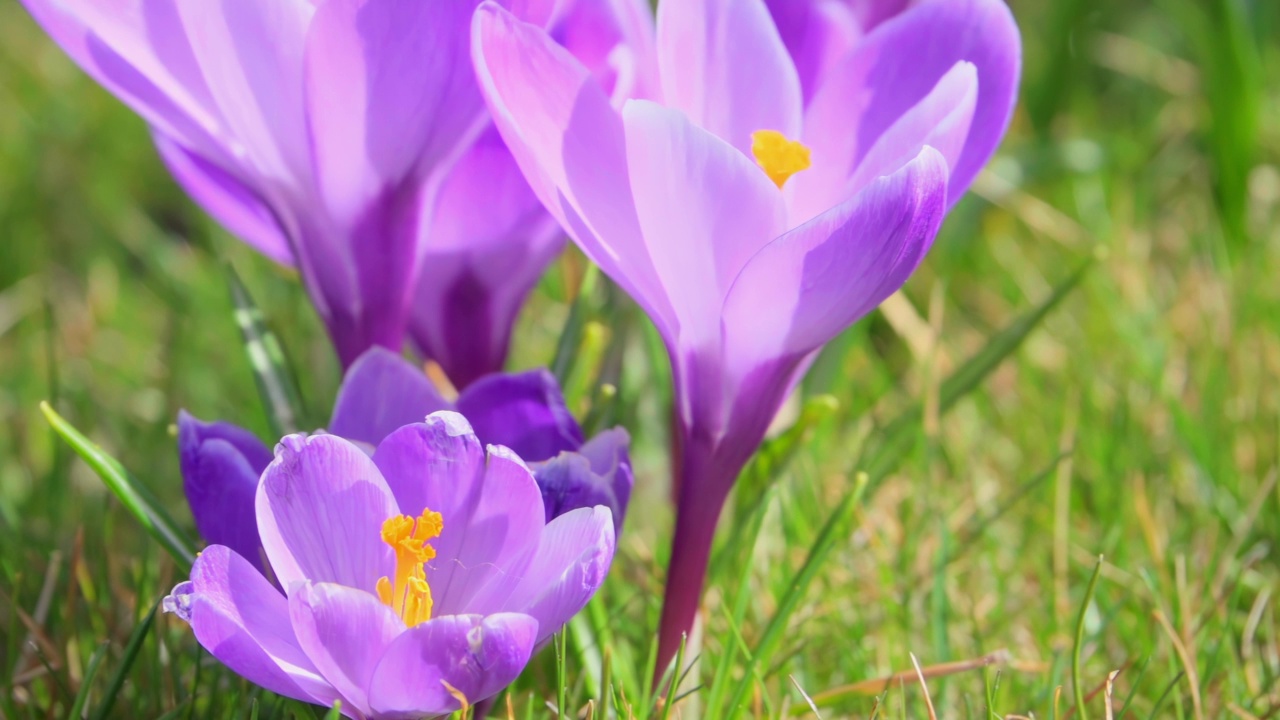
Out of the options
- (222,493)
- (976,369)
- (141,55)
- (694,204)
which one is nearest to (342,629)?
(222,493)

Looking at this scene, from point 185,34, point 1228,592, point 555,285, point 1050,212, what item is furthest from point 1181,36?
point 185,34

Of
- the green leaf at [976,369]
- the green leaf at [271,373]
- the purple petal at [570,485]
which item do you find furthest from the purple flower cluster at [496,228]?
the green leaf at [976,369]

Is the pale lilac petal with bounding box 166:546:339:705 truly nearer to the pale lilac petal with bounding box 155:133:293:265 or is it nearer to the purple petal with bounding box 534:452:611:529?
the purple petal with bounding box 534:452:611:529

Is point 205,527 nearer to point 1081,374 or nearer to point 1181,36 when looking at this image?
point 1081,374

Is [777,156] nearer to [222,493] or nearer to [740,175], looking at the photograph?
[740,175]

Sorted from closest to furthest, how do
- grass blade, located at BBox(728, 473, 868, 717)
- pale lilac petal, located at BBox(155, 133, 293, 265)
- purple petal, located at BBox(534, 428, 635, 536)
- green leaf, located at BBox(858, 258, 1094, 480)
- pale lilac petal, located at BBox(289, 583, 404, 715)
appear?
pale lilac petal, located at BBox(289, 583, 404, 715) < purple petal, located at BBox(534, 428, 635, 536) < grass blade, located at BBox(728, 473, 868, 717) < pale lilac petal, located at BBox(155, 133, 293, 265) < green leaf, located at BBox(858, 258, 1094, 480)

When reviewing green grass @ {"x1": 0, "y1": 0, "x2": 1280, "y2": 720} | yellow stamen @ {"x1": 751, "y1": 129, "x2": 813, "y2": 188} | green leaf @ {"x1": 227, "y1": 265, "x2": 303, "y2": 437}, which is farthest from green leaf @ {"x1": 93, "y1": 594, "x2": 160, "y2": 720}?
yellow stamen @ {"x1": 751, "y1": 129, "x2": 813, "y2": 188}
